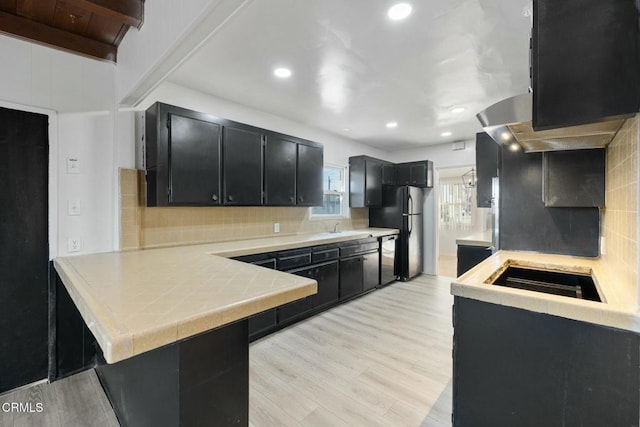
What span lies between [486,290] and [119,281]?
172 cm

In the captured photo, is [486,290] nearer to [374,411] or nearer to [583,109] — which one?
[583,109]

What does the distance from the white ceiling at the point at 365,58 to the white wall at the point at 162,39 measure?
14 centimetres

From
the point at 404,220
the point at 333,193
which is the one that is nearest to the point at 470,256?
the point at 404,220

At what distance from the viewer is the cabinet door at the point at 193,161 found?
2385 mm

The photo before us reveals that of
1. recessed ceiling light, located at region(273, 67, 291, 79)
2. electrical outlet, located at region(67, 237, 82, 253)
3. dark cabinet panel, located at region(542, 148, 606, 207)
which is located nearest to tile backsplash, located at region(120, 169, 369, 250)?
electrical outlet, located at region(67, 237, 82, 253)

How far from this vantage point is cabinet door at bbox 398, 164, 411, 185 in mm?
5281

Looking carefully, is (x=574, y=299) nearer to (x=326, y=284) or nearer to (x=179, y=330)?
(x=179, y=330)

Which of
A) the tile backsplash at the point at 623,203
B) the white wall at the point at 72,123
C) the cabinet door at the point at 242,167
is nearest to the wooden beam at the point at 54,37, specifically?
the white wall at the point at 72,123

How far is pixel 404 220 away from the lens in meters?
4.92

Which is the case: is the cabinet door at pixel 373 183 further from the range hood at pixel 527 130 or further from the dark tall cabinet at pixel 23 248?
the dark tall cabinet at pixel 23 248

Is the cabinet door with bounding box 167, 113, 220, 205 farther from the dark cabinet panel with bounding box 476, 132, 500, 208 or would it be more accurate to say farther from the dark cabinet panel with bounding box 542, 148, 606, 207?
the dark cabinet panel with bounding box 476, 132, 500, 208

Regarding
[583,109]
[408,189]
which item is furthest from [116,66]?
[408,189]

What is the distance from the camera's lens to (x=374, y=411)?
181 centimetres

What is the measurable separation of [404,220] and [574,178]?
2959mm
